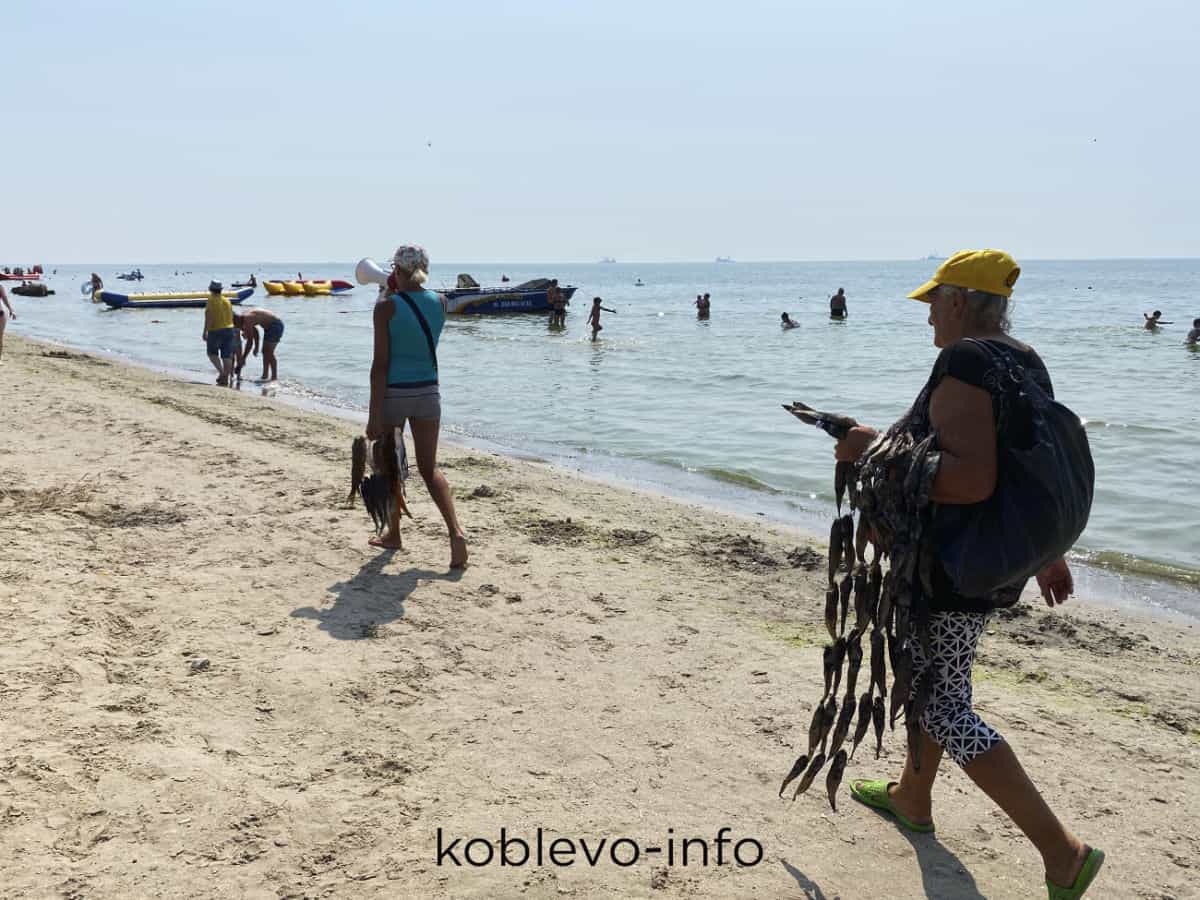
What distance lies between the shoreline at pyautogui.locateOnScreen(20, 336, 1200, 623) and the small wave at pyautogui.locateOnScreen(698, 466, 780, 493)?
0.31ft

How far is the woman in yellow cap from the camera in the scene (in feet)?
7.82

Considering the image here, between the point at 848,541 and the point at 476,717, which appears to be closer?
the point at 848,541

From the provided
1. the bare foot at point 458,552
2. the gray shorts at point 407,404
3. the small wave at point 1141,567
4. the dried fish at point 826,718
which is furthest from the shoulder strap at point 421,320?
the small wave at point 1141,567

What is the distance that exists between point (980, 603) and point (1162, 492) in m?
8.26

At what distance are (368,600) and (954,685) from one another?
316 centimetres

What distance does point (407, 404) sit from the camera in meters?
5.30

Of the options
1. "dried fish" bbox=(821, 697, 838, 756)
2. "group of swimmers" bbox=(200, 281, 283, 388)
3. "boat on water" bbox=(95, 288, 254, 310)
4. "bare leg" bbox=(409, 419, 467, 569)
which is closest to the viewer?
"dried fish" bbox=(821, 697, 838, 756)

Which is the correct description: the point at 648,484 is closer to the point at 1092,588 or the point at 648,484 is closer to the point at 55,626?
the point at 1092,588

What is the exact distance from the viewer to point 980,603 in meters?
2.57

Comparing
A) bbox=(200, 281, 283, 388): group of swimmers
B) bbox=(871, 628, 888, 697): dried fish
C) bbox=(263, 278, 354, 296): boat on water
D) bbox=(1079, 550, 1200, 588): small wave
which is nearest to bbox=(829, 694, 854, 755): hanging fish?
bbox=(871, 628, 888, 697): dried fish

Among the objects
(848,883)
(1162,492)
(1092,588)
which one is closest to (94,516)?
(848,883)

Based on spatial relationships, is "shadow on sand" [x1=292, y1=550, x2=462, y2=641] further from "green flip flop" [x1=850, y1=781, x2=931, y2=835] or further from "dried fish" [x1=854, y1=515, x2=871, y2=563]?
"dried fish" [x1=854, y1=515, x2=871, y2=563]

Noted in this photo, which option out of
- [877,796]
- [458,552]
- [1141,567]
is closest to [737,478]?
[1141,567]

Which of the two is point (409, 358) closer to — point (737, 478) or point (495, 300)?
Result: point (737, 478)
